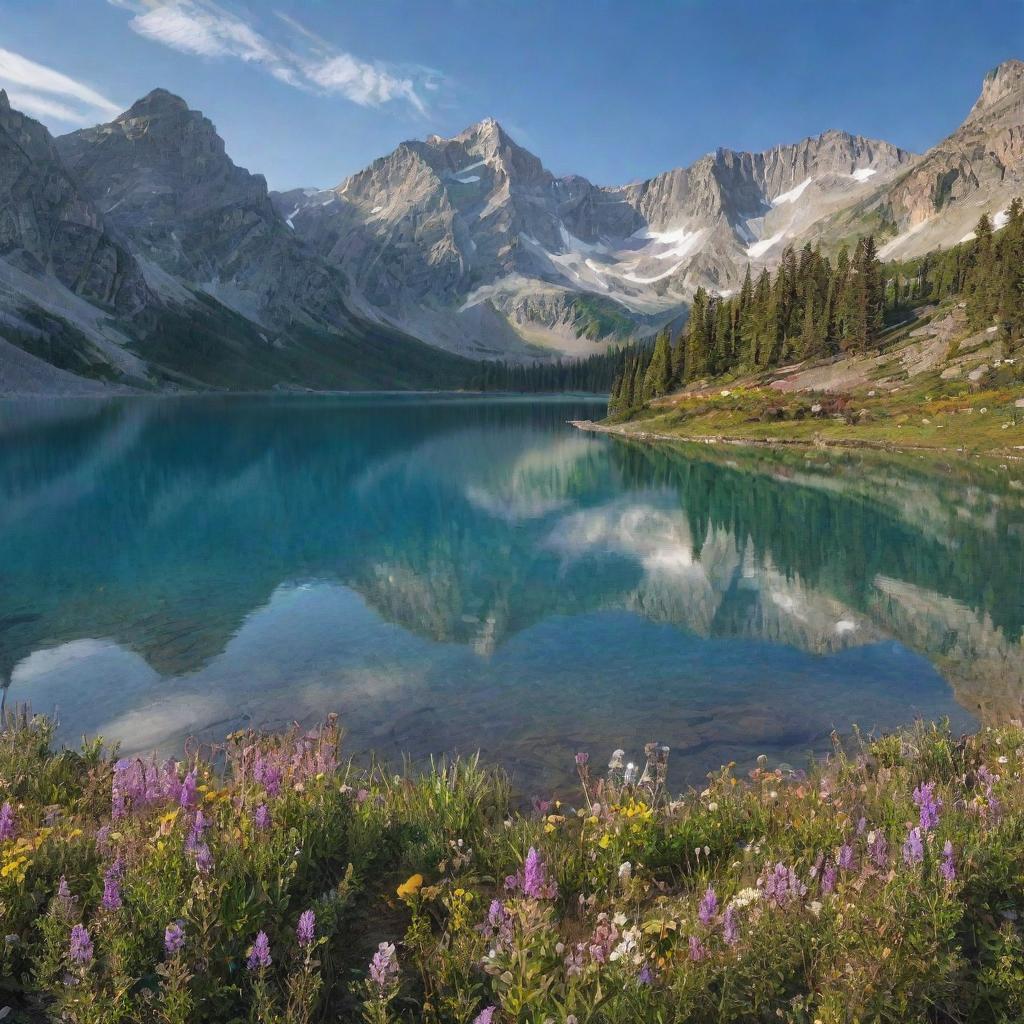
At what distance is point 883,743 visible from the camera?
38.6 ft

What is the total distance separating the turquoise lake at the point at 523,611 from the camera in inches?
572

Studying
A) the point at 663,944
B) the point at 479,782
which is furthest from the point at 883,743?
the point at 663,944

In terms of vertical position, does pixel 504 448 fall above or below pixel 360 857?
above

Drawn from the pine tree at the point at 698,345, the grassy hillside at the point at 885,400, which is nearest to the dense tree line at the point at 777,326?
the pine tree at the point at 698,345

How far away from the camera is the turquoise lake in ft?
47.7

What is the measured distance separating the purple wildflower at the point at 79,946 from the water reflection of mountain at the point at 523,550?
1302cm

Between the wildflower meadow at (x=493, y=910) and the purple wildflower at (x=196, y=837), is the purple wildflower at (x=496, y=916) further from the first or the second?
the purple wildflower at (x=196, y=837)

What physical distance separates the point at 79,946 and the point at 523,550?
2825 centimetres

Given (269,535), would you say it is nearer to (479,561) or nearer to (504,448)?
(479,561)

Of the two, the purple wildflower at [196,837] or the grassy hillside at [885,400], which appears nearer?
the purple wildflower at [196,837]

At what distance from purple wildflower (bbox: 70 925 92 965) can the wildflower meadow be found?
17mm

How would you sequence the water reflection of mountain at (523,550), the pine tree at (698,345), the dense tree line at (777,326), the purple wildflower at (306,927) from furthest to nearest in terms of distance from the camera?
the pine tree at (698,345) < the dense tree line at (777,326) < the water reflection of mountain at (523,550) < the purple wildflower at (306,927)

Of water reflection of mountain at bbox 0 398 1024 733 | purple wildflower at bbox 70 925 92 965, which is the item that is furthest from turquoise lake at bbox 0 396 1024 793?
purple wildflower at bbox 70 925 92 965

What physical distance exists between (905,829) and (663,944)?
3022 millimetres
